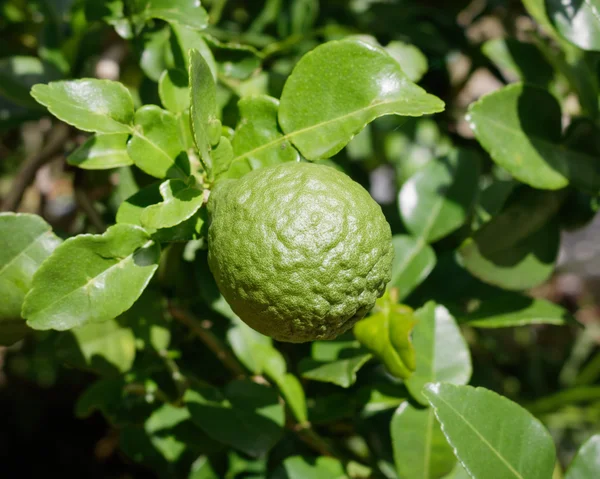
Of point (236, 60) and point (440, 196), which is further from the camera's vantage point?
point (440, 196)

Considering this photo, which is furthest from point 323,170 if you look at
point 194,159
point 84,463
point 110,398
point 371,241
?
point 84,463

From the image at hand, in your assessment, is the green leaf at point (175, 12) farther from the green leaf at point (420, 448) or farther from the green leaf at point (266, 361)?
the green leaf at point (420, 448)

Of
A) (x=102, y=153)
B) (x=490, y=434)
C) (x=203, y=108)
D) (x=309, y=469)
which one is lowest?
(x=309, y=469)

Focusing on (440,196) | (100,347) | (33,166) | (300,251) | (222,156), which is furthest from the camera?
(33,166)

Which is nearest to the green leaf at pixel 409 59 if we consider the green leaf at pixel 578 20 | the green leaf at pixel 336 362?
the green leaf at pixel 578 20

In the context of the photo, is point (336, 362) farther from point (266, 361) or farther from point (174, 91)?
point (174, 91)

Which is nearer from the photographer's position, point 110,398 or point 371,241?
point 371,241

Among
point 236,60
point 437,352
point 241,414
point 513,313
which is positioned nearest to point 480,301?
point 513,313

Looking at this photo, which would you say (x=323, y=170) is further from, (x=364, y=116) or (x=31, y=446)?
(x=31, y=446)
